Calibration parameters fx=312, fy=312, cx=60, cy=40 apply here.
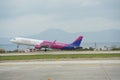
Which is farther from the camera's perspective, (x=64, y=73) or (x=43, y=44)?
(x=43, y=44)

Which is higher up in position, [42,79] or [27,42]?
[27,42]

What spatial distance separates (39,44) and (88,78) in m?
61.9

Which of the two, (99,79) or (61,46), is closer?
(99,79)

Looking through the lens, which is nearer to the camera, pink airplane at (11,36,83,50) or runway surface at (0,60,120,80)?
runway surface at (0,60,120,80)

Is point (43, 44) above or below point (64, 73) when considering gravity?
above

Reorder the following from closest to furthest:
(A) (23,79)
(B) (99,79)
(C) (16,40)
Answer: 1. (B) (99,79)
2. (A) (23,79)
3. (C) (16,40)

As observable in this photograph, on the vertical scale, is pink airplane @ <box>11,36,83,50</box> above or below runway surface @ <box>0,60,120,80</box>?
above

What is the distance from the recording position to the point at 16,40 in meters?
76.9

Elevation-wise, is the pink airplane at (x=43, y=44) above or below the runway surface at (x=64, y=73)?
above

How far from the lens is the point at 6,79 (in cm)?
1664

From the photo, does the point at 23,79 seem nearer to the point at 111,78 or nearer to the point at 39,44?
the point at 111,78

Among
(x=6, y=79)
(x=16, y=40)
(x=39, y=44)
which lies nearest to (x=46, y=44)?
(x=39, y=44)

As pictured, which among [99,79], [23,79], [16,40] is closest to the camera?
[99,79]

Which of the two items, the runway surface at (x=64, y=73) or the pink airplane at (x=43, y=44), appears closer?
the runway surface at (x=64, y=73)
